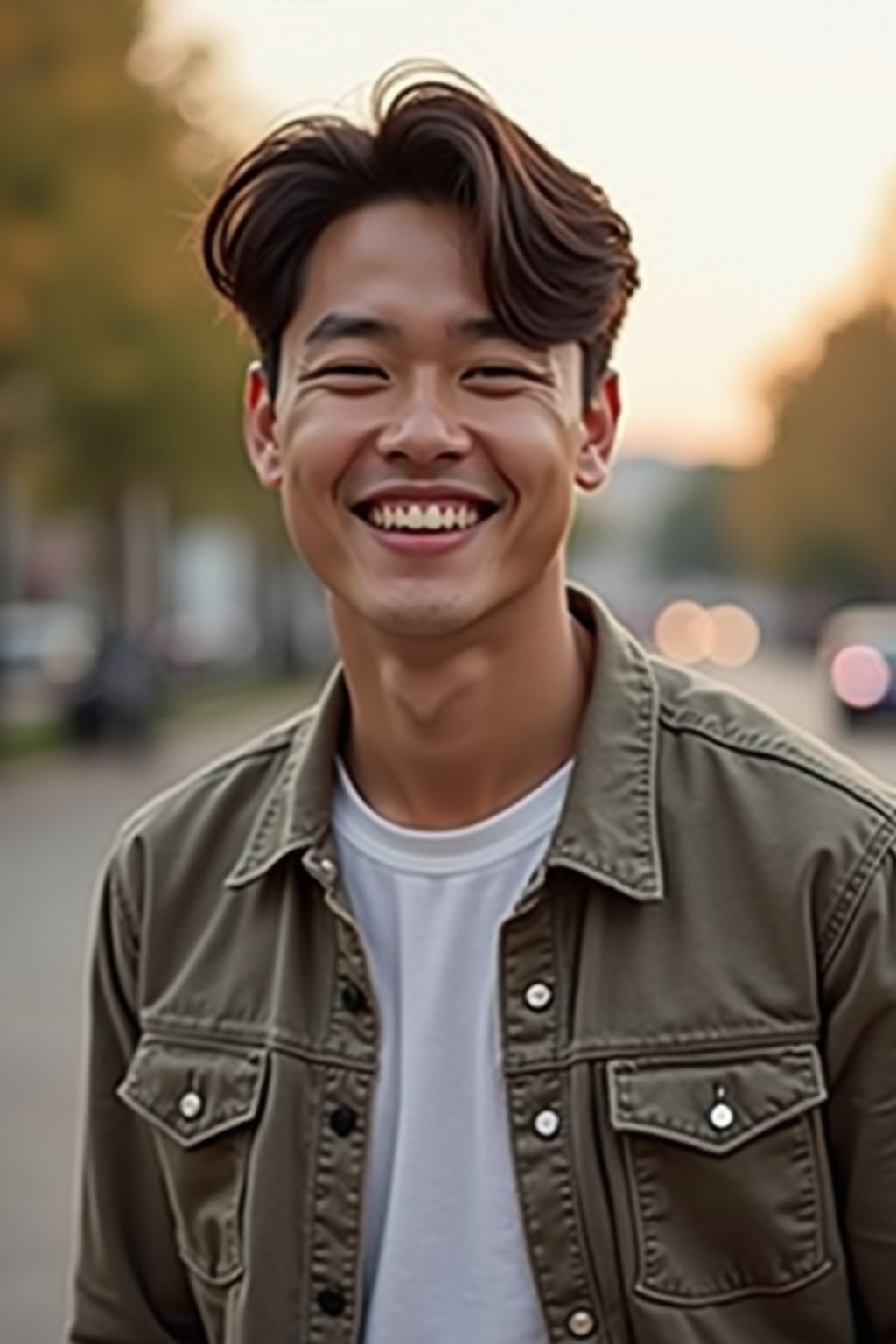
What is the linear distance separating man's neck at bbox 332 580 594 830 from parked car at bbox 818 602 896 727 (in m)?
26.7

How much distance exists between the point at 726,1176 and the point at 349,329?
0.86m

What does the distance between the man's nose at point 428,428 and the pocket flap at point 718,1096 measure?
1.96 feet

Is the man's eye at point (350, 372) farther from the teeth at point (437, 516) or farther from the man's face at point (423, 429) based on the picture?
the teeth at point (437, 516)

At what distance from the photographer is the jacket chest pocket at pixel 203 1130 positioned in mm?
2469

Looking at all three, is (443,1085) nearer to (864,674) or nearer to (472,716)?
(472,716)

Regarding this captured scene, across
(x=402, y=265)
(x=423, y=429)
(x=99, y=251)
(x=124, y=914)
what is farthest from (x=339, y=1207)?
(x=99, y=251)

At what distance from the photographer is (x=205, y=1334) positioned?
2635 mm

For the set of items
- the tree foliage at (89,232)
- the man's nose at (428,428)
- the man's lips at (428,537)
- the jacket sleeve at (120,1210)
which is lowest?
the jacket sleeve at (120,1210)

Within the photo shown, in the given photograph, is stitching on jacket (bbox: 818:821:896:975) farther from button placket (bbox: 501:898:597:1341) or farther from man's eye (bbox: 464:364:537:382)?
man's eye (bbox: 464:364:537:382)

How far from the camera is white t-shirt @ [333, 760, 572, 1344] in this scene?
7.62 ft

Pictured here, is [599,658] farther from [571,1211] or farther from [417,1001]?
[571,1211]

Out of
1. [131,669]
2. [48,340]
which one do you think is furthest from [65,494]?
[48,340]

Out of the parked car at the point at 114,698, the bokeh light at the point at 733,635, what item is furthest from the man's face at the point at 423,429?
the bokeh light at the point at 733,635

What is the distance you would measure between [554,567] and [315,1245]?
690 millimetres
